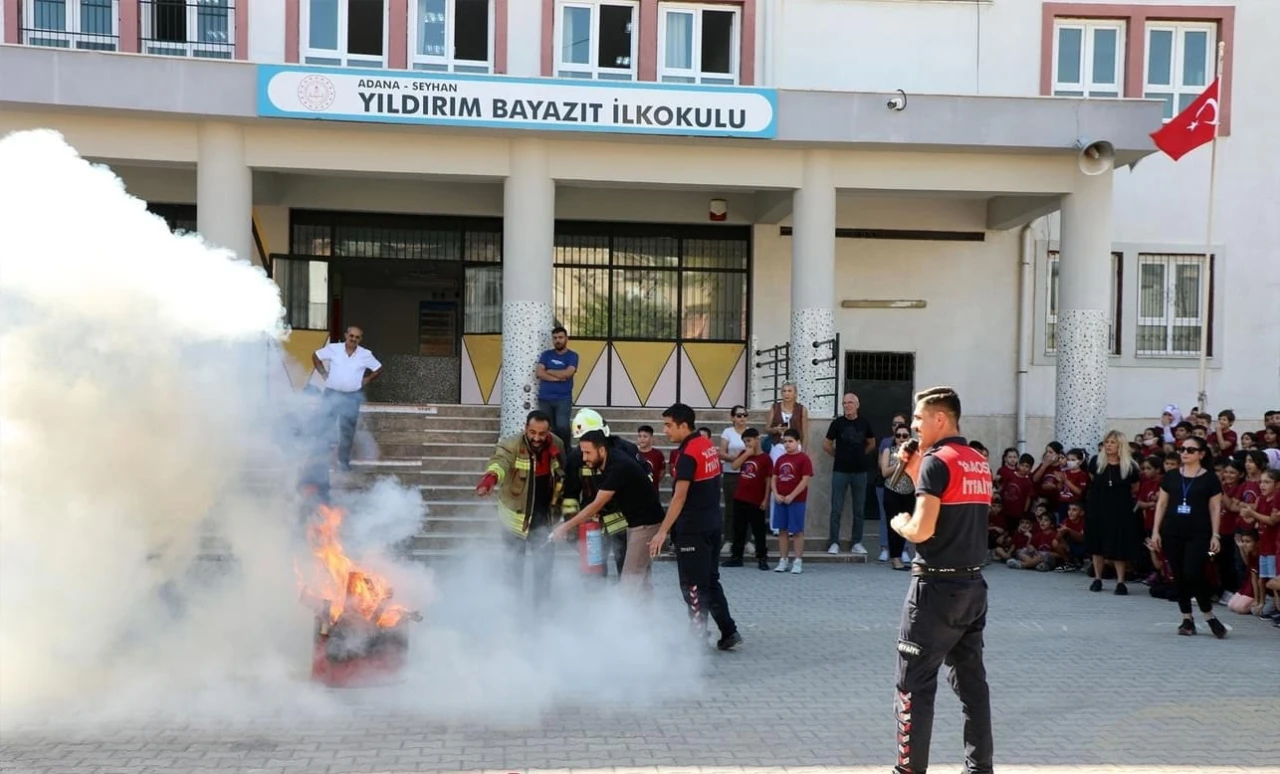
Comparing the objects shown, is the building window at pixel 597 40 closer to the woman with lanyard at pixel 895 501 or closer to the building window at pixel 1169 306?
the woman with lanyard at pixel 895 501

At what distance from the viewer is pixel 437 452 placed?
15055 millimetres

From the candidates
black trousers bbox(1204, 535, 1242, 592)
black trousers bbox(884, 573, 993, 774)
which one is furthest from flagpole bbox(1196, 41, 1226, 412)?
black trousers bbox(884, 573, 993, 774)

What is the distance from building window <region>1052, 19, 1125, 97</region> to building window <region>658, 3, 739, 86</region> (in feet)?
17.0

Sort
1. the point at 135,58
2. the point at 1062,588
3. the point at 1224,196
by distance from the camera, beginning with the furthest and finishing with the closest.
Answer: the point at 1224,196, the point at 135,58, the point at 1062,588

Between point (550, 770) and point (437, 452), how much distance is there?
31.6 feet

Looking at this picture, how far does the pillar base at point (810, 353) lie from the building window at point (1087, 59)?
5925 millimetres

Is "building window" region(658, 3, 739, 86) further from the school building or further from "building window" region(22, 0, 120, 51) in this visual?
"building window" region(22, 0, 120, 51)

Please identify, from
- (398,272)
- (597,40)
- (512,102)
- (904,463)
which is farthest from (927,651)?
(398,272)

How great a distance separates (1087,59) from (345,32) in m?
11.4

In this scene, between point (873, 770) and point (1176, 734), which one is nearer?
point (873, 770)

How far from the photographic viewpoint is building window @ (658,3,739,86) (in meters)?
17.5

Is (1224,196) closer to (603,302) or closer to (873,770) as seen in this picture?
(603,302)

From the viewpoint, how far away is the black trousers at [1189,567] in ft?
31.7

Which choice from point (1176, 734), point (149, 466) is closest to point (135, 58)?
point (149, 466)
